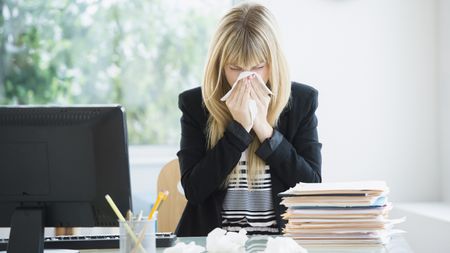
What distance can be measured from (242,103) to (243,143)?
0.11 metres

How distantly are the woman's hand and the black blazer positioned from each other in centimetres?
3

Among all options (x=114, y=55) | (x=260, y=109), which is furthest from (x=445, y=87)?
(x=114, y=55)

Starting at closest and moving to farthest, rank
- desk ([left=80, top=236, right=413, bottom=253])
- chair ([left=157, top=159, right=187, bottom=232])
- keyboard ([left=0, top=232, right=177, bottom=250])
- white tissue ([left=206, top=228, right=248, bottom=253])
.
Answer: white tissue ([left=206, top=228, right=248, bottom=253]) → desk ([left=80, top=236, right=413, bottom=253]) → keyboard ([left=0, top=232, right=177, bottom=250]) → chair ([left=157, top=159, right=187, bottom=232])

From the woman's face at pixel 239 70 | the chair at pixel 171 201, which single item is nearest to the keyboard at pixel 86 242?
the woman's face at pixel 239 70

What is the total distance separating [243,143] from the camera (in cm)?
205

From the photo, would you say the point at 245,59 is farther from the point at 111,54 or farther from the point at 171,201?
the point at 111,54

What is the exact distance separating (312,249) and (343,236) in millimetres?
81

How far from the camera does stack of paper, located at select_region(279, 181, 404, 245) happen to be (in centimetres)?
160

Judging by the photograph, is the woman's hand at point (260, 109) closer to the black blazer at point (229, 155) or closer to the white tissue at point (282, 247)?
the black blazer at point (229, 155)

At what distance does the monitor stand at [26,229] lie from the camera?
1.57m

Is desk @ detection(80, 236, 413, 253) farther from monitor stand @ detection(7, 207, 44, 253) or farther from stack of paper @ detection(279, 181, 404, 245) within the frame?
monitor stand @ detection(7, 207, 44, 253)

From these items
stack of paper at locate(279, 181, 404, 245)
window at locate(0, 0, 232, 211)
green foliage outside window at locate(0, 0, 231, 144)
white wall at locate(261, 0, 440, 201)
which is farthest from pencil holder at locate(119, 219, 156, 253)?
green foliage outside window at locate(0, 0, 231, 144)

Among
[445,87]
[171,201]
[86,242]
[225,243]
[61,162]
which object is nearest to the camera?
[225,243]

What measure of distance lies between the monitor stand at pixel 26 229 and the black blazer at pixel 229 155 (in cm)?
60
